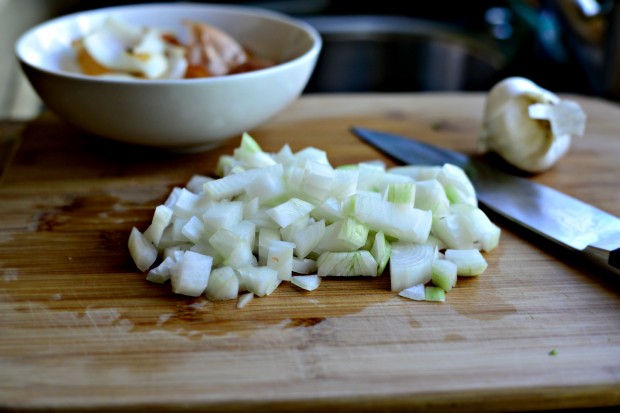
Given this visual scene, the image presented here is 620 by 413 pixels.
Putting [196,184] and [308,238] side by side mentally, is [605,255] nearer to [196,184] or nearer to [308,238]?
[308,238]

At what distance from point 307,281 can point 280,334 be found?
0.38 feet

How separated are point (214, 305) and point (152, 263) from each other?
0.14m

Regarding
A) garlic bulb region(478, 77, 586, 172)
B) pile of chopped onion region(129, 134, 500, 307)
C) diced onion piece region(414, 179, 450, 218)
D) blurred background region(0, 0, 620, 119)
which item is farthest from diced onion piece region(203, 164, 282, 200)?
blurred background region(0, 0, 620, 119)

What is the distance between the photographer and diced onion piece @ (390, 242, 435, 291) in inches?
35.5

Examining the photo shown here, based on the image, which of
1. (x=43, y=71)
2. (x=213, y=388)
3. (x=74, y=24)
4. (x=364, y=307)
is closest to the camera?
(x=213, y=388)

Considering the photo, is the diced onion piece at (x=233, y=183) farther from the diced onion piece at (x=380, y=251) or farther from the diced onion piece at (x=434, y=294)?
the diced onion piece at (x=434, y=294)

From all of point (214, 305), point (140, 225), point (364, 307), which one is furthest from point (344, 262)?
point (140, 225)

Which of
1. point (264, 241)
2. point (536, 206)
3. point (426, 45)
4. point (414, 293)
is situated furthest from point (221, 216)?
point (426, 45)

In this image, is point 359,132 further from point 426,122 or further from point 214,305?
point 214,305

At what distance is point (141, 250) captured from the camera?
95 centimetres

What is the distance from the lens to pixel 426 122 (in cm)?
151

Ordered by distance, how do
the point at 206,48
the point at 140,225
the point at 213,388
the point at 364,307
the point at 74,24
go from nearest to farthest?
1. the point at 213,388
2. the point at 364,307
3. the point at 140,225
4. the point at 206,48
5. the point at 74,24

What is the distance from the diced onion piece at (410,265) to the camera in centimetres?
90

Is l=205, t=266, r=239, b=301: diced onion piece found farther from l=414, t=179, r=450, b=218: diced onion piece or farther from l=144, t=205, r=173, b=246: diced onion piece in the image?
l=414, t=179, r=450, b=218: diced onion piece
